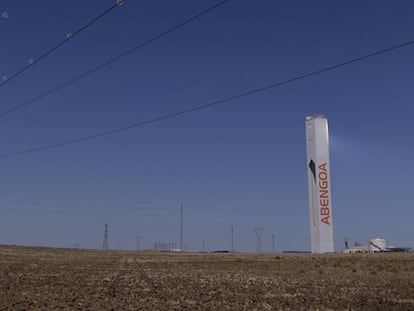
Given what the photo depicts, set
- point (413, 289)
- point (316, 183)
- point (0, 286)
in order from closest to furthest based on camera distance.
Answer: point (0, 286) → point (413, 289) → point (316, 183)

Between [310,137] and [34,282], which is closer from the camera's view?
[34,282]

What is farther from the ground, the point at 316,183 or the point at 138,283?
the point at 316,183

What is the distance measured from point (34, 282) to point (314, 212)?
106 metres

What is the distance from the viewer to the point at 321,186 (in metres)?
140

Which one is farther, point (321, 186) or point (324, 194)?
point (324, 194)

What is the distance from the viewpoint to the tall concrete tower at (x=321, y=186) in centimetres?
14000

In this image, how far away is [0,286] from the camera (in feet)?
123

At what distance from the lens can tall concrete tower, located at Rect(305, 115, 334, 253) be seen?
140000 mm

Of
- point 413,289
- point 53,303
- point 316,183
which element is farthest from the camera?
point 316,183

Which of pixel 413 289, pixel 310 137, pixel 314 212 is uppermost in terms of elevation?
pixel 310 137

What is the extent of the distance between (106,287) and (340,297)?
14.2m

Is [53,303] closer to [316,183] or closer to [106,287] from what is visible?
[106,287]

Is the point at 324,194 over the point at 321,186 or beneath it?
beneath

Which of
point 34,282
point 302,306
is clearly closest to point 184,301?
point 302,306
